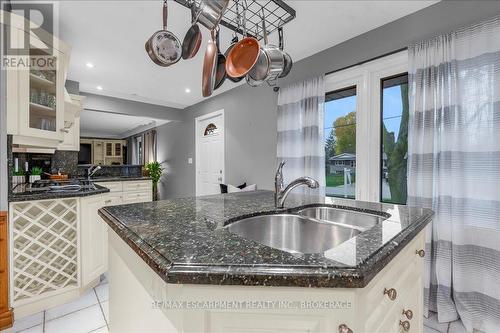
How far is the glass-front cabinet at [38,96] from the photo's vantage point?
5.56ft

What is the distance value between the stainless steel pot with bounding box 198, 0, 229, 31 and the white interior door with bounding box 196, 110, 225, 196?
2.88 m

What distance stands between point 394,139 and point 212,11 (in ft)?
6.25

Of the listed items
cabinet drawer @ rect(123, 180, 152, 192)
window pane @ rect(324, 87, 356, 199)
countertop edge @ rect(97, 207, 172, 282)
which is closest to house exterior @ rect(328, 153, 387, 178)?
window pane @ rect(324, 87, 356, 199)

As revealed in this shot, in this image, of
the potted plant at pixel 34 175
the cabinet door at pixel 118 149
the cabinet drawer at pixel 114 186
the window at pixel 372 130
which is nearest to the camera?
the window at pixel 372 130

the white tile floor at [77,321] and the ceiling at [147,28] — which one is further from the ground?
the ceiling at [147,28]

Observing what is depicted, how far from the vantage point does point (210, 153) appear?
446cm

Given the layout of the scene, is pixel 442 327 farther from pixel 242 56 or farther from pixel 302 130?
pixel 242 56

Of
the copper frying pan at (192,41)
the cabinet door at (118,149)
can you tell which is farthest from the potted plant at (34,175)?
the cabinet door at (118,149)

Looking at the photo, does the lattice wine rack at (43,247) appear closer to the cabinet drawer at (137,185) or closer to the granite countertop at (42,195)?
the granite countertop at (42,195)

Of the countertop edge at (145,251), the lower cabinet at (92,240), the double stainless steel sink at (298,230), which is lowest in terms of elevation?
the lower cabinet at (92,240)

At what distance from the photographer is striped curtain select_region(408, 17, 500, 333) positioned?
1.55 meters

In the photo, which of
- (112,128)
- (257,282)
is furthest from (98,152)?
(257,282)

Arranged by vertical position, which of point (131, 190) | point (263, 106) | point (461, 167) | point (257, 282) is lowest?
point (131, 190)

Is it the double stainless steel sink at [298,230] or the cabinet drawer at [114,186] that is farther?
the cabinet drawer at [114,186]
